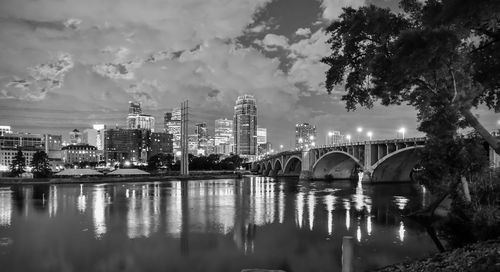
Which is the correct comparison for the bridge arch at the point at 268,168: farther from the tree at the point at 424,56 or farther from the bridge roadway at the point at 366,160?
the tree at the point at 424,56

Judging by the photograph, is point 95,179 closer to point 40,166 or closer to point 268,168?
point 40,166

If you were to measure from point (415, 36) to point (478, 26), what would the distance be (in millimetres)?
2749

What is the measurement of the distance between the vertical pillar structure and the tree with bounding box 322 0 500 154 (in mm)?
97723

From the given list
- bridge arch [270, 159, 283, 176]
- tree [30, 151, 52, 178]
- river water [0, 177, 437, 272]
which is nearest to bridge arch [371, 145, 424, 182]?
river water [0, 177, 437, 272]

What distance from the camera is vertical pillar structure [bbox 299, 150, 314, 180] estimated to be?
114 m

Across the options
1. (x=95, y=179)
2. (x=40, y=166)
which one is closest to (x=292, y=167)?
(x=95, y=179)

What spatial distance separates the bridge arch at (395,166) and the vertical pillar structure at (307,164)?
27.5 meters

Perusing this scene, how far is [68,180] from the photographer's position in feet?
296

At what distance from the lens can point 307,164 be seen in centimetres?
11831

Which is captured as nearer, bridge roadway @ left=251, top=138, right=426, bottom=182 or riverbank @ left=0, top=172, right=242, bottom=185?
bridge roadway @ left=251, top=138, right=426, bottom=182

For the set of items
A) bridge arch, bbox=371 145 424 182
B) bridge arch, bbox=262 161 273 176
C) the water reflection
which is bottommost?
bridge arch, bbox=262 161 273 176

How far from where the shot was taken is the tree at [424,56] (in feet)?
36.1

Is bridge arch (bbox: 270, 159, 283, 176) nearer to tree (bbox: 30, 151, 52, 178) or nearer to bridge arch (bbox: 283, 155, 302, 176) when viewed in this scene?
bridge arch (bbox: 283, 155, 302, 176)

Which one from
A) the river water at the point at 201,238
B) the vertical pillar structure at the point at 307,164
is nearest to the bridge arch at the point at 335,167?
the vertical pillar structure at the point at 307,164
